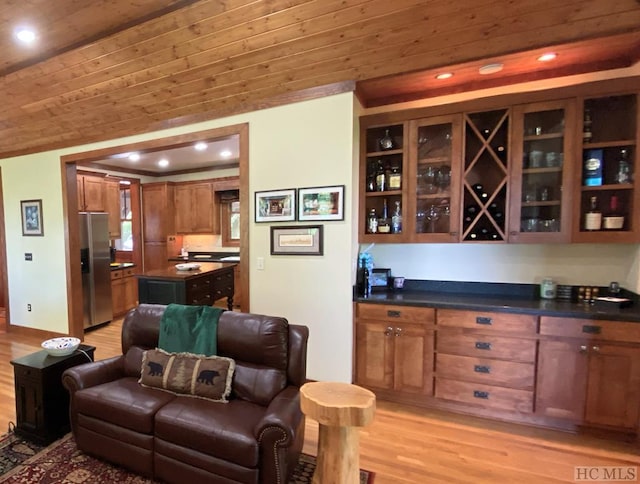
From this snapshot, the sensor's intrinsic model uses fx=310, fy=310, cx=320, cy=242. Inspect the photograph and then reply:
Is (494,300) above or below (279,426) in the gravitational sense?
above

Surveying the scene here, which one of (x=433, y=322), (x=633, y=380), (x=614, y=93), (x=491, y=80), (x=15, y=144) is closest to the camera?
(x=633, y=380)

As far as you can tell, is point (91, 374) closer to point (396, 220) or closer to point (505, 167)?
point (396, 220)

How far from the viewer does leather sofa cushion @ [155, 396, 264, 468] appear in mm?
1589

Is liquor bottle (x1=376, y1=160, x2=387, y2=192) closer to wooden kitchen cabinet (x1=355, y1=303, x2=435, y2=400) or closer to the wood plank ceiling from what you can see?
the wood plank ceiling

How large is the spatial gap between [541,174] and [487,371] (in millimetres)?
1673

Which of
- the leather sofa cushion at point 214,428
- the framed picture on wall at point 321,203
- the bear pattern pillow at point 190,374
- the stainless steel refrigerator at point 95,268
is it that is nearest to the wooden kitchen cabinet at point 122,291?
the stainless steel refrigerator at point 95,268

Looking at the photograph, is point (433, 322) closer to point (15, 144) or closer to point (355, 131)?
point (355, 131)

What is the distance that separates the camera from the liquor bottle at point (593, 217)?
2.41m

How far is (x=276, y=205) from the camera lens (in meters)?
2.97

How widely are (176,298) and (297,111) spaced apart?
252 centimetres

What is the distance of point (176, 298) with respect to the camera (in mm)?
3652

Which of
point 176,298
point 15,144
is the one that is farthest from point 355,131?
point 15,144

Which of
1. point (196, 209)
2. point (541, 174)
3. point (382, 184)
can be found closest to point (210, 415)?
point (382, 184)

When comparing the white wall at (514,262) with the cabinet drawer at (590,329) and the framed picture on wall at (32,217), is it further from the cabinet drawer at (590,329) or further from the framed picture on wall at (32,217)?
the framed picture on wall at (32,217)
